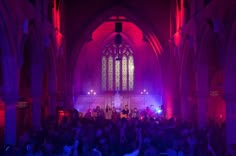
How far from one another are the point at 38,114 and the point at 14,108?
4.46m

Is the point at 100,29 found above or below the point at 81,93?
above

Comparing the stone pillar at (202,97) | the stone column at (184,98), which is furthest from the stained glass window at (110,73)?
the stone pillar at (202,97)

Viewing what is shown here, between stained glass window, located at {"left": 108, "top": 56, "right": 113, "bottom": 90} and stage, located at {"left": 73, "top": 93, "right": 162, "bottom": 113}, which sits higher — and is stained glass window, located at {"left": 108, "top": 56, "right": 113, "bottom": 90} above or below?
above

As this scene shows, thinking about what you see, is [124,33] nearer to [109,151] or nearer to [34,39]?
[34,39]

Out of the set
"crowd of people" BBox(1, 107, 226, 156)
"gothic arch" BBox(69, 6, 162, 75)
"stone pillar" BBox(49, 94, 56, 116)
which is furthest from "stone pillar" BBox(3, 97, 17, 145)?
"gothic arch" BBox(69, 6, 162, 75)

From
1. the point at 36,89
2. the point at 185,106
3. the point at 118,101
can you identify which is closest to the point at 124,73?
the point at 118,101

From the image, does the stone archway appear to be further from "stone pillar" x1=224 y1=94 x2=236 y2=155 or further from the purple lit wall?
"stone pillar" x1=224 y1=94 x2=236 y2=155

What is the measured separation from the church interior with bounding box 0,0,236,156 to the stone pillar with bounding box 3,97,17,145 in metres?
0.04

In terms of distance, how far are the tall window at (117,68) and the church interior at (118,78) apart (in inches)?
4.1

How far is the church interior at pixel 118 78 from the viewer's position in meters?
13.7

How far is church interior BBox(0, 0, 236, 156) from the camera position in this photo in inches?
541

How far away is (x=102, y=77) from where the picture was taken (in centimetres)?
4031

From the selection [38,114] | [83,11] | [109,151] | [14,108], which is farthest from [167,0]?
[109,151]

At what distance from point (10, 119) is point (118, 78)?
25.4m
